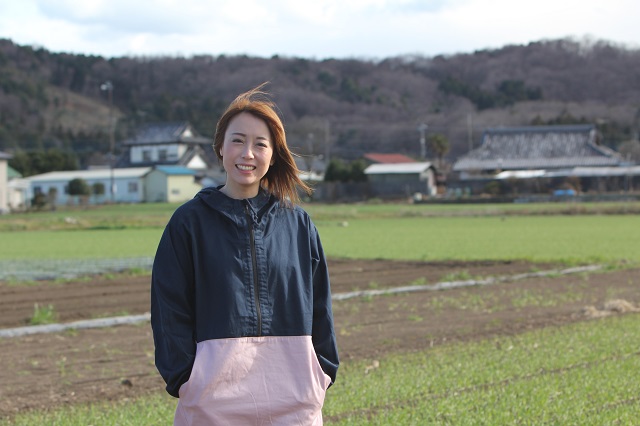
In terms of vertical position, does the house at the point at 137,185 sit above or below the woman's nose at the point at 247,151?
below

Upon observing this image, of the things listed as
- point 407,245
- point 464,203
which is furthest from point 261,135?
point 464,203

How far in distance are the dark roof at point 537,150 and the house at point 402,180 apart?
6.87m

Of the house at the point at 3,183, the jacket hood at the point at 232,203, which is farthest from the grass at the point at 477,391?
the house at the point at 3,183

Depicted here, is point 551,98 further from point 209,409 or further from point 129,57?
point 209,409

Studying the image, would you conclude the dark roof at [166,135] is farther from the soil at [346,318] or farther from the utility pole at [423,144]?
the soil at [346,318]

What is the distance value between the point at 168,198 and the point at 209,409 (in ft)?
242

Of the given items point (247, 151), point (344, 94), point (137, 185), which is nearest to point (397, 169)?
point (137, 185)

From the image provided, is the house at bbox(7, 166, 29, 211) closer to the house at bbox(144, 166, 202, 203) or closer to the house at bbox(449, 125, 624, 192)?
the house at bbox(144, 166, 202, 203)

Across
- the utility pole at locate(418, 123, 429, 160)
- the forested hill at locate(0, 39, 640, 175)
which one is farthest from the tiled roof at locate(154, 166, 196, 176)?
the utility pole at locate(418, 123, 429, 160)

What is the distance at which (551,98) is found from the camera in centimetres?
14350

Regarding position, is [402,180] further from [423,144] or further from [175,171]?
[423,144]

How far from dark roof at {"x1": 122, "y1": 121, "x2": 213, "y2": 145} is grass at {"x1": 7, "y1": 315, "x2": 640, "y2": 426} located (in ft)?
260

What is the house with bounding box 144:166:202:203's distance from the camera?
248ft

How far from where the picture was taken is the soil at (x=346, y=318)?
7926 mm
